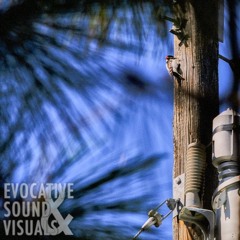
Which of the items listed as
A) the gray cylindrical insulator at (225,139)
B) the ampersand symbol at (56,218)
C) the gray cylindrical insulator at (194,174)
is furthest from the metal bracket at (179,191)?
the ampersand symbol at (56,218)

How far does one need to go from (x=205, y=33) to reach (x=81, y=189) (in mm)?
523

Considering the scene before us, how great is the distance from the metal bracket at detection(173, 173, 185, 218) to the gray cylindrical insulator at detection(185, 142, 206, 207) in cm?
3

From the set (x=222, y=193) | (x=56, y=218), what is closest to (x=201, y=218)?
(x=222, y=193)

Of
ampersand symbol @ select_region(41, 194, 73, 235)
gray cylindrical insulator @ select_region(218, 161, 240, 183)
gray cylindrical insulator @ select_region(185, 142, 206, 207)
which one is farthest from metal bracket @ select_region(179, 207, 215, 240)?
ampersand symbol @ select_region(41, 194, 73, 235)

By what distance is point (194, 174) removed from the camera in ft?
11.3

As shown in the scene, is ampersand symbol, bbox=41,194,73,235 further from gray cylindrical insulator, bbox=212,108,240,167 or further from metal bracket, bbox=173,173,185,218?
metal bracket, bbox=173,173,185,218

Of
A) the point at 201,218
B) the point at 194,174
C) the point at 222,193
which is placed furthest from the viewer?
the point at 194,174

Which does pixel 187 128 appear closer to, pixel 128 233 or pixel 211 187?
pixel 211 187

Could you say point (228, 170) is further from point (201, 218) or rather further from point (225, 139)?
point (201, 218)

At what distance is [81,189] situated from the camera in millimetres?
1891

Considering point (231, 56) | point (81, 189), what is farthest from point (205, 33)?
point (81, 189)

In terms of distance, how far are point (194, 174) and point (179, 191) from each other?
85 millimetres

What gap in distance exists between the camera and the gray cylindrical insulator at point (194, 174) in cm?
340

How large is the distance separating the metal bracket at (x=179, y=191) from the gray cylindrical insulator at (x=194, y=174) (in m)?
0.03
